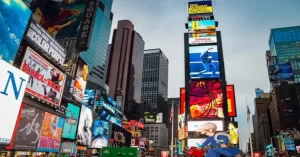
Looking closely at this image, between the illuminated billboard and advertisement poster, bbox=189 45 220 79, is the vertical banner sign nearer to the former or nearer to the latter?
advertisement poster, bbox=189 45 220 79

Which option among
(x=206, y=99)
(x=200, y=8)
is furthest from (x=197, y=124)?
(x=200, y=8)

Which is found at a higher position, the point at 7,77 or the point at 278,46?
the point at 278,46

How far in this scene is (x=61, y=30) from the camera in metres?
33.0

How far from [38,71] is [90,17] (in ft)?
51.7

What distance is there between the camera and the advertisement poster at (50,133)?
69.6 feet

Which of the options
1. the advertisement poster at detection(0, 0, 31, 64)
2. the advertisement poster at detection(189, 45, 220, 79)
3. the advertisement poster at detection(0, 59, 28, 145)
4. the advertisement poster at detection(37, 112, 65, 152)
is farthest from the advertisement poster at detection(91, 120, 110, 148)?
the advertisement poster at detection(0, 59, 28, 145)

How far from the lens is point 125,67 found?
546ft

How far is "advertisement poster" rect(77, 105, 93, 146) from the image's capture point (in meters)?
43.5

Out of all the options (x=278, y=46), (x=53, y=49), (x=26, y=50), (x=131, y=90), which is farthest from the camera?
(x=131, y=90)

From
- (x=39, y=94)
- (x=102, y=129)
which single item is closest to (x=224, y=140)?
(x=39, y=94)

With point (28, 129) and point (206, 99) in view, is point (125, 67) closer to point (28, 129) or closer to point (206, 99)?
point (206, 99)

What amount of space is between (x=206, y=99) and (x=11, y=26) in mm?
37058

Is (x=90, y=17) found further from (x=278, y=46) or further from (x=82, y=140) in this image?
(x=278, y=46)

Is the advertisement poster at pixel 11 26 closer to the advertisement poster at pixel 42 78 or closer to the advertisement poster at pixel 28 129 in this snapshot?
the advertisement poster at pixel 42 78
